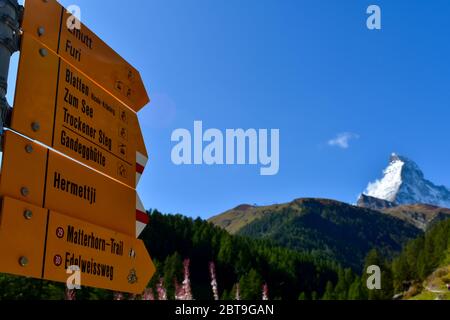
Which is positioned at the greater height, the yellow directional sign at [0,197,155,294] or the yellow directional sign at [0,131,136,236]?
the yellow directional sign at [0,131,136,236]

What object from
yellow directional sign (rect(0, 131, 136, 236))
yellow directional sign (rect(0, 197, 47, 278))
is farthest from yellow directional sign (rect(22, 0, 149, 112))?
yellow directional sign (rect(0, 197, 47, 278))

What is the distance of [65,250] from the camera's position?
4895mm

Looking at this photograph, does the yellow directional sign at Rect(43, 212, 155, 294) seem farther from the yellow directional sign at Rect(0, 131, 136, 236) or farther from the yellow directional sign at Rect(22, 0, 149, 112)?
the yellow directional sign at Rect(22, 0, 149, 112)

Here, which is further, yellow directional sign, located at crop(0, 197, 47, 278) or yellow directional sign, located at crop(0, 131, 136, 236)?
yellow directional sign, located at crop(0, 131, 136, 236)

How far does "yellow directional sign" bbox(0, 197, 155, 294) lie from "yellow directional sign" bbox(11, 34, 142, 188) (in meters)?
0.70

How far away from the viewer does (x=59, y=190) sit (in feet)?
16.4

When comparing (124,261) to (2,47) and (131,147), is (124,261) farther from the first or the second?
(2,47)

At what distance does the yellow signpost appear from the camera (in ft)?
14.6

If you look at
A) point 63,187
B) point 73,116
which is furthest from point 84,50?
point 63,187

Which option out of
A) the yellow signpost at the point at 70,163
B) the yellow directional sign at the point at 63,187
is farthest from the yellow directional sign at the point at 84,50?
the yellow directional sign at the point at 63,187

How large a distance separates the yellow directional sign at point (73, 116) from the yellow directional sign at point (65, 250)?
0.70 m

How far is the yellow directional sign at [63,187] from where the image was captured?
4.43 meters

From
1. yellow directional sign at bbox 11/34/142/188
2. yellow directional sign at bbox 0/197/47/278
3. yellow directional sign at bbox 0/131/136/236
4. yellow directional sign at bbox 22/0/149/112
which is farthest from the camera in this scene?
yellow directional sign at bbox 22/0/149/112

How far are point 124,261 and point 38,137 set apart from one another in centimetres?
177
